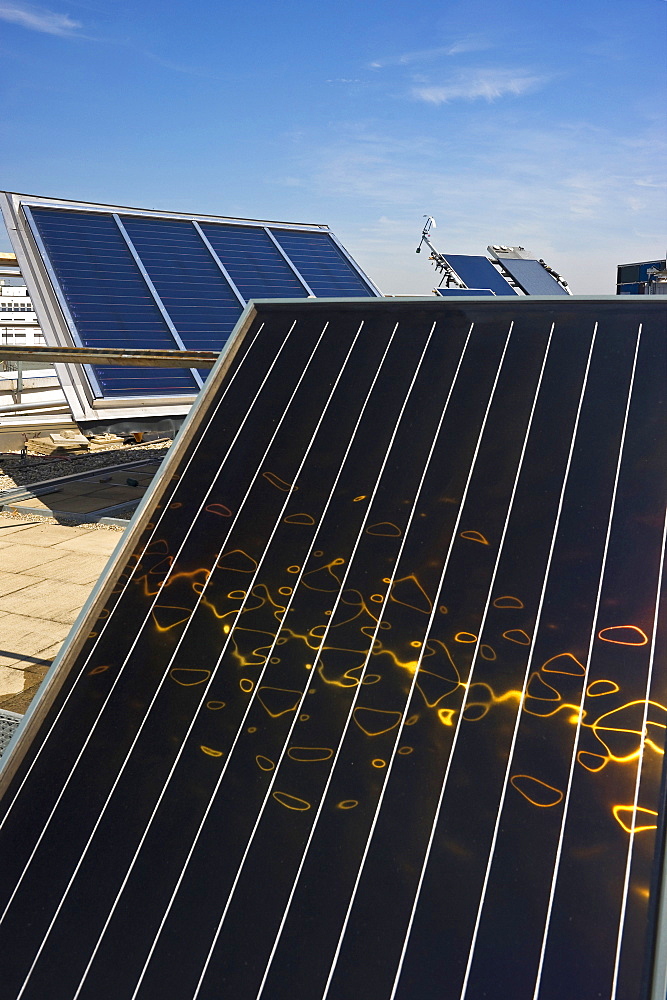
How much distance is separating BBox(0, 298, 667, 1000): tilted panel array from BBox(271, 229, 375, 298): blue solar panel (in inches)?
497

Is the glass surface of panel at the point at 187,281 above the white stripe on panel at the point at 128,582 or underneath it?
above

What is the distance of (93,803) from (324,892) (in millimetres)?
974

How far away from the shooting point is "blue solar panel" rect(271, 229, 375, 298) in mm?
16500

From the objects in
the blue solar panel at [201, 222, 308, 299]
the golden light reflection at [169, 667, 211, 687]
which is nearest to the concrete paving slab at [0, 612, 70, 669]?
the golden light reflection at [169, 667, 211, 687]

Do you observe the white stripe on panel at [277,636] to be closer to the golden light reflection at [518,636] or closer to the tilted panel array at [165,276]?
the golden light reflection at [518,636]

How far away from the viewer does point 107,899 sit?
8.91 ft

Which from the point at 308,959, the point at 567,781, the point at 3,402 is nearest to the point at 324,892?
the point at 308,959

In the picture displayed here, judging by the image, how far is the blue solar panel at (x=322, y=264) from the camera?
650 inches

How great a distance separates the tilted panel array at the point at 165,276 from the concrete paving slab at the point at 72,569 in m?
2.41

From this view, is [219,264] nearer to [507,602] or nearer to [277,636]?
[277,636]

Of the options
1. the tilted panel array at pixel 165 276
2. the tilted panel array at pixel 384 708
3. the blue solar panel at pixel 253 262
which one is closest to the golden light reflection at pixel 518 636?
the tilted panel array at pixel 384 708

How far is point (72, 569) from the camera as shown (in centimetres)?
1140

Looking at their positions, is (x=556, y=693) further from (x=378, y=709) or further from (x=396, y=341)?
(x=396, y=341)

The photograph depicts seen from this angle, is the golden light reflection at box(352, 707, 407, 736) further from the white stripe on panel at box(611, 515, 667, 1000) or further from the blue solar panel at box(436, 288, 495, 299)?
the blue solar panel at box(436, 288, 495, 299)
